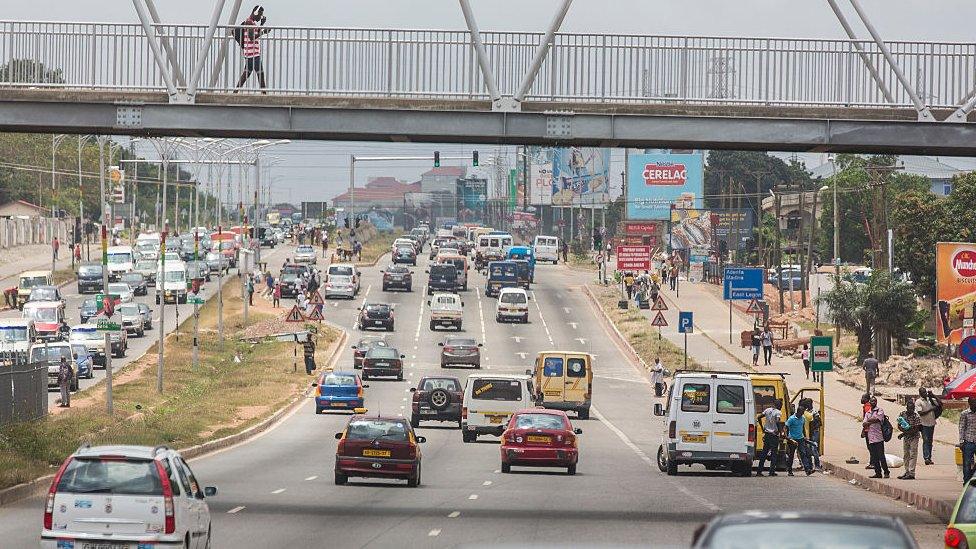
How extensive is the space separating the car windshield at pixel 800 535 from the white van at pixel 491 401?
3356 centimetres

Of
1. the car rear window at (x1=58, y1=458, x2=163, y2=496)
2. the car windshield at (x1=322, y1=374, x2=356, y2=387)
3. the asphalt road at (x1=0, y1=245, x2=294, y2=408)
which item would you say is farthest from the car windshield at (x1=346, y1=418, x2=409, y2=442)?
the asphalt road at (x1=0, y1=245, x2=294, y2=408)

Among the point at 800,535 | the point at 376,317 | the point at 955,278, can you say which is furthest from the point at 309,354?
the point at 800,535

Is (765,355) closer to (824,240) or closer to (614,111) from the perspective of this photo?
(614,111)

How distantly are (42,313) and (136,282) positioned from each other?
2846cm

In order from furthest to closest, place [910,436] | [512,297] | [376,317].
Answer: [512,297] < [376,317] < [910,436]

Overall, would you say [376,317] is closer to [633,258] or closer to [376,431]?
[633,258]

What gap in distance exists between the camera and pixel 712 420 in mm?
32969

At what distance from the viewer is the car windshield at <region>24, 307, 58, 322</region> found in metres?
76.1

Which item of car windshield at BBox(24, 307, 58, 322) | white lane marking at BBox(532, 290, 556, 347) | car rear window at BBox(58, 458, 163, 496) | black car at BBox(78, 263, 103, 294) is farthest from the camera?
black car at BBox(78, 263, 103, 294)

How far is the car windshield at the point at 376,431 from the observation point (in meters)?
29.7

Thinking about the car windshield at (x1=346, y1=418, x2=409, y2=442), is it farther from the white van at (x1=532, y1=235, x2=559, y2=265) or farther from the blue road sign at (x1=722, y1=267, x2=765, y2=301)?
the white van at (x1=532, y1=235, x2=559, y2=265)

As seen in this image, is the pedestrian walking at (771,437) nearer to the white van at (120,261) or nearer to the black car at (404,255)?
the white van at (120,261)

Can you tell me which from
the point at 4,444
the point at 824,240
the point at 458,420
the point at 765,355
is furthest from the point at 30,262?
the point at 4,444

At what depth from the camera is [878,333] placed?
233ft
